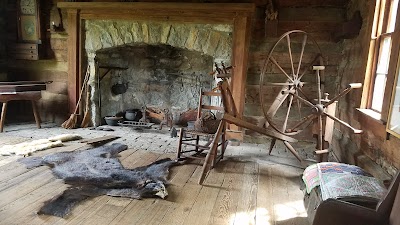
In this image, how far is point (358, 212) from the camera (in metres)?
1.42

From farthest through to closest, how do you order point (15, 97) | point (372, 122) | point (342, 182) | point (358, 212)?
point (15, 97), point (372, 122), point (342, 182), point (358, 212)

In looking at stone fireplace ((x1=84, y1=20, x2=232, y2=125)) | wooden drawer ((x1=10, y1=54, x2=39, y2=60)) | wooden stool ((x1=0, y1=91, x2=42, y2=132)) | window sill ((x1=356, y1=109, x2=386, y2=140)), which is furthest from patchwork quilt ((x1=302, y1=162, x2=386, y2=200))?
wooden drawer ((x1=10, y1=54, x2=39, y2=60))

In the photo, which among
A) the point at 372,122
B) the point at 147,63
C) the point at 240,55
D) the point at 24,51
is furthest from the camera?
the point at 147,63

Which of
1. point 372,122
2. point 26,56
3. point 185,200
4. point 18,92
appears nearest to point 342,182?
point 372,122

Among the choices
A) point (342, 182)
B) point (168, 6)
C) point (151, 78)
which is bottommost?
point (342, 182)

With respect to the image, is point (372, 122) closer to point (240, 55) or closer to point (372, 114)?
point (372, 114)

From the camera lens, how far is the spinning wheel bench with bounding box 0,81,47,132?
13.2 feet

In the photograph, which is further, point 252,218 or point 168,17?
point 168,17

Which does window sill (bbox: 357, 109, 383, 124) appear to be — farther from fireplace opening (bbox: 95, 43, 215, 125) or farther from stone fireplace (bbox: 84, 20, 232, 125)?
fireplace opening (bbox: 95, 43, 215, 125)

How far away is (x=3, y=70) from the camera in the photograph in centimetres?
488

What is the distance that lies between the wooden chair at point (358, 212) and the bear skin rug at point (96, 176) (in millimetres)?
1295

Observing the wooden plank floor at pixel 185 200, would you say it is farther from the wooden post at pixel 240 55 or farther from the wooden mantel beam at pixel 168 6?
the wooden mantel beam at pixel 168 6

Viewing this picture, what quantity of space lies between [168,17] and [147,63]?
3.65 feet

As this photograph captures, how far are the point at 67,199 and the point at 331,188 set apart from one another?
186 cm
